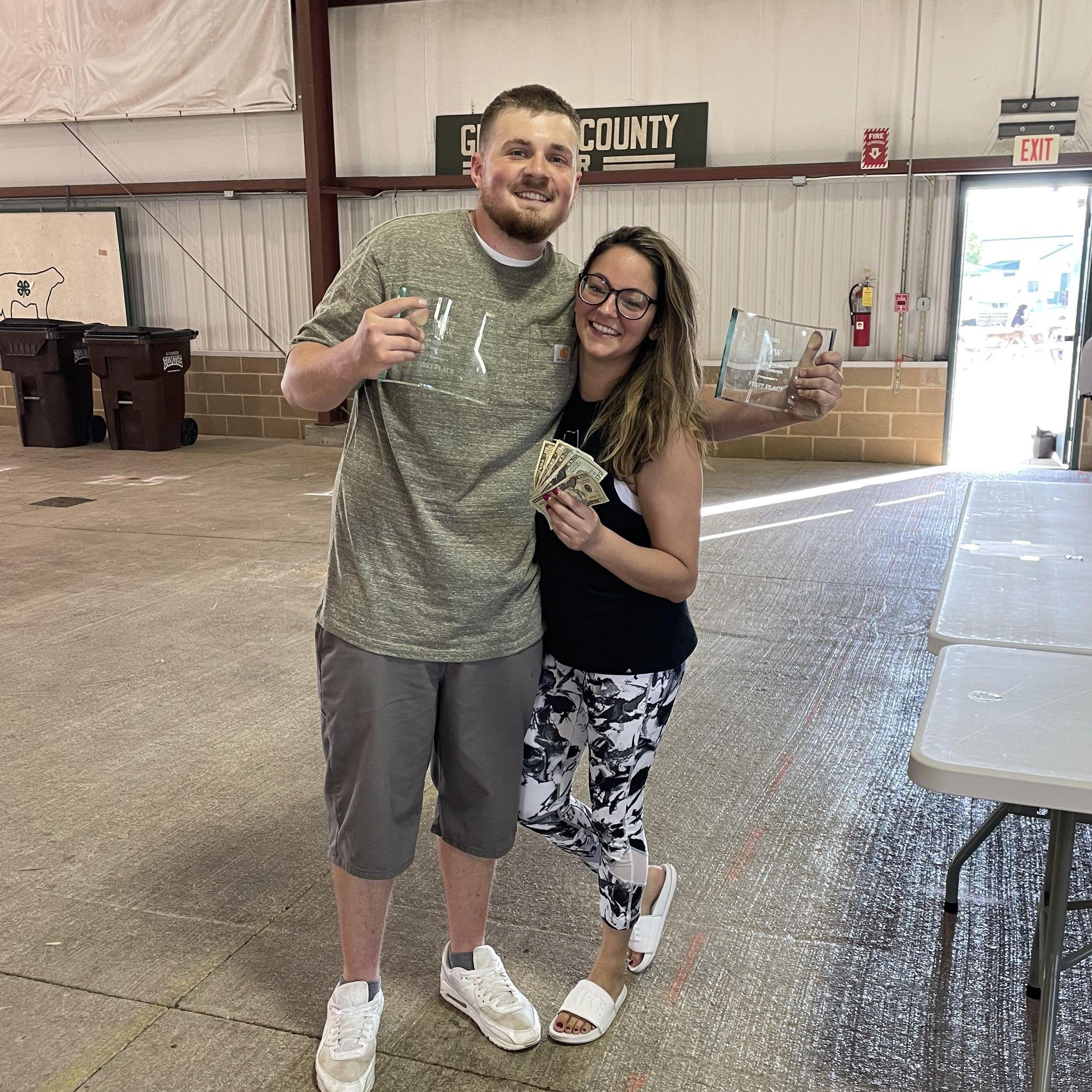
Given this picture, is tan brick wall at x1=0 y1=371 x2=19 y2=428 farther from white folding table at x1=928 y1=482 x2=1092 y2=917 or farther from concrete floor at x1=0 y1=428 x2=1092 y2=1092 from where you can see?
white folding table at x1=928 y1=482 x2=1092 y2=917

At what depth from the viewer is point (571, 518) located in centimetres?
182

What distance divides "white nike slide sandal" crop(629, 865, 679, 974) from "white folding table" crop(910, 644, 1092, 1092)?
779 mm

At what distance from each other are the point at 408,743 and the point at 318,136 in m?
9.50

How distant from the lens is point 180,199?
36.8 feet

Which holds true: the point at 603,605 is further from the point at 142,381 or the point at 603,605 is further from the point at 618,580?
the point at 142,381

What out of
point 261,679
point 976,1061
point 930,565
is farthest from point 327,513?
point 976,1061

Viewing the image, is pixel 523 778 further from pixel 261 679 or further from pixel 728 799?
pixel 261 679

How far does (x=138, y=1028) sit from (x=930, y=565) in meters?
4.91

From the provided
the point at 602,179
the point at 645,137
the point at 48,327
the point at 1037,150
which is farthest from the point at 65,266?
the point at 1037,150

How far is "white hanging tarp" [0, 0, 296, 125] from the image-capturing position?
10.5 m

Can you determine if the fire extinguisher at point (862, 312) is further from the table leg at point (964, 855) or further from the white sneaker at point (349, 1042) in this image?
the white sneaker at point (349, 1042)

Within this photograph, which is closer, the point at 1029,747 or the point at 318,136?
the point at 1029,747

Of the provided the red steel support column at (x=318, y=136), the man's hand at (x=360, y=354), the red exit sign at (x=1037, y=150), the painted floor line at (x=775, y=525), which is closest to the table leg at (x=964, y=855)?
the man's hand at (x=360, y=354)

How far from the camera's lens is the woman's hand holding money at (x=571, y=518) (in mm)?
1819
